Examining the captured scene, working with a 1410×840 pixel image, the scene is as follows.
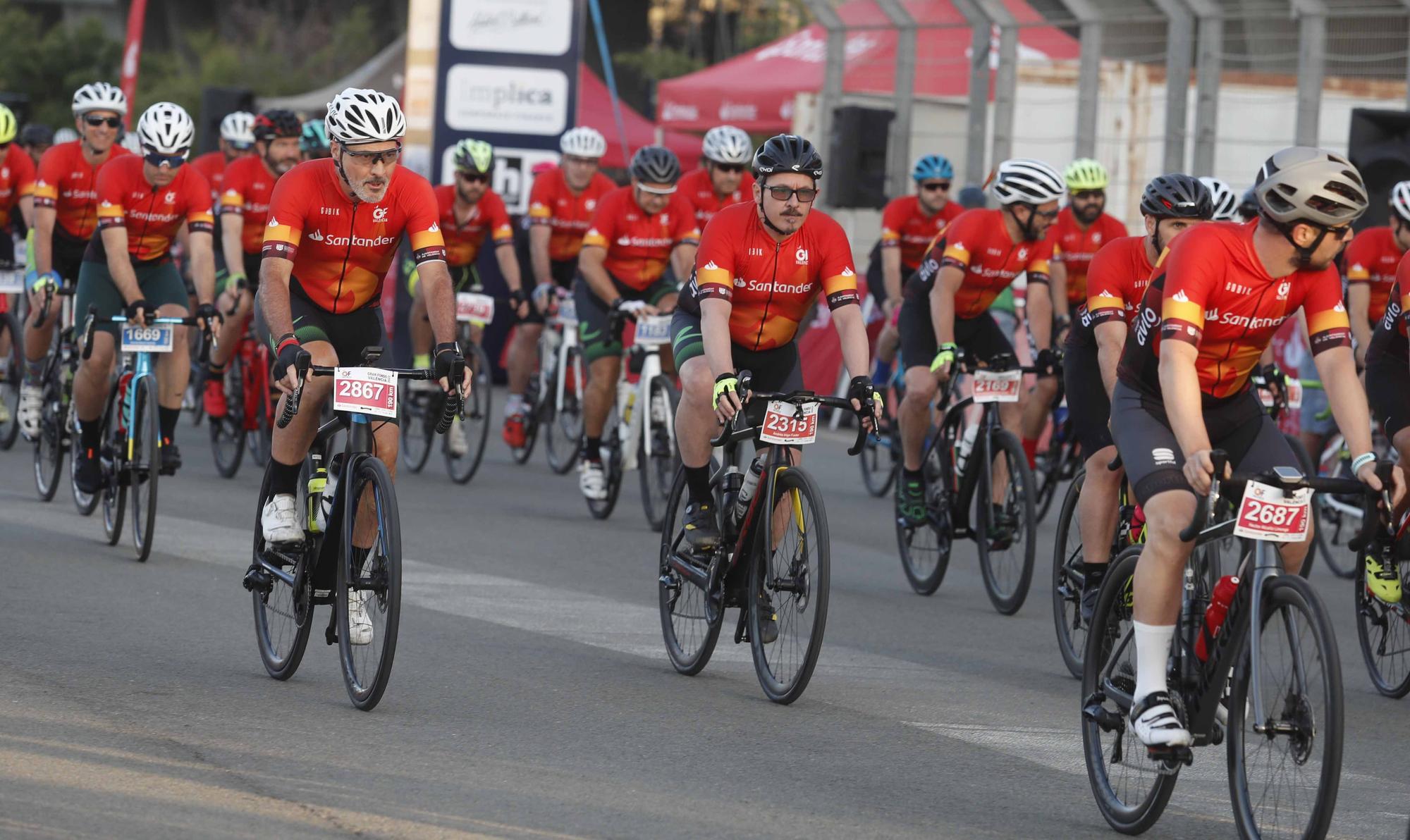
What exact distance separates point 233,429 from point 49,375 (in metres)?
2.28

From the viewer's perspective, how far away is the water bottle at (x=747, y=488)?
771 centimetres

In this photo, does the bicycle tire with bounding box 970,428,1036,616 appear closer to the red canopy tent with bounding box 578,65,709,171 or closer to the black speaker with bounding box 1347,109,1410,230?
the black speaker with bounding box 1347,109,1410,230

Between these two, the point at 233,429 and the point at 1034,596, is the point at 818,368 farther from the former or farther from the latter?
the point at 1034,596

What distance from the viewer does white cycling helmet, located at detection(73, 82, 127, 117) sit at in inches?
472

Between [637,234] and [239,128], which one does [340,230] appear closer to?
[637,234]

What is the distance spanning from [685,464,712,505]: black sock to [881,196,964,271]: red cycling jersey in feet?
23.1

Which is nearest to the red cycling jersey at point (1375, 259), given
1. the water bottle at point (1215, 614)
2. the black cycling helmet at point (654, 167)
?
the black cycling helmet at point (654, 167)

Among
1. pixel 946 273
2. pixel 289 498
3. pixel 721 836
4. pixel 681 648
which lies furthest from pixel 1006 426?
pixel 721 836

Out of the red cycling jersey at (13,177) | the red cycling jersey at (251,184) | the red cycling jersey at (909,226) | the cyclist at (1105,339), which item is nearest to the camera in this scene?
the cyclist at (1105,339)

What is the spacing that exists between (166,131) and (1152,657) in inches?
271

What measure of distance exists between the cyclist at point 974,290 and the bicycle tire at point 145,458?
3640 millimetres

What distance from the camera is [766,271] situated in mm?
8078

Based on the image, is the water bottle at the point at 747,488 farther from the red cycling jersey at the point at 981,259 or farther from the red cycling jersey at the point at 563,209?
the red cycling jersey at the point at 563,209

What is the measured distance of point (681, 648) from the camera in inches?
323
